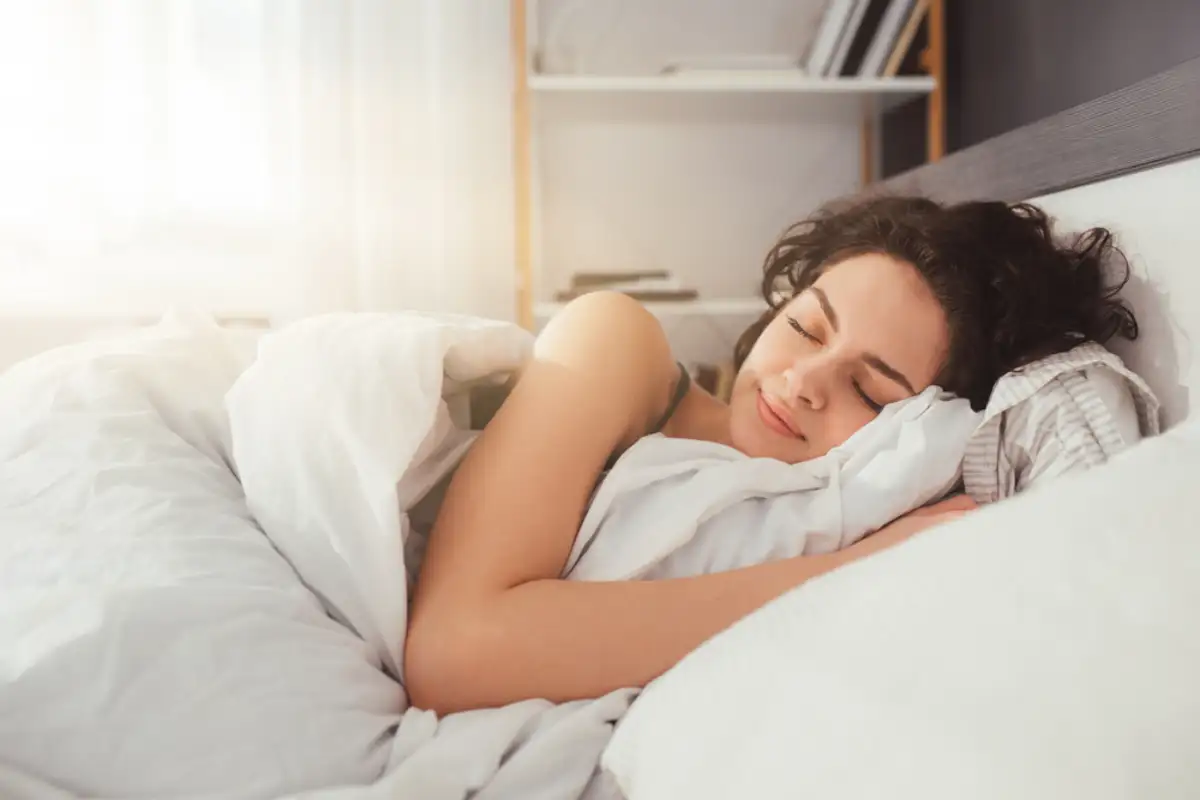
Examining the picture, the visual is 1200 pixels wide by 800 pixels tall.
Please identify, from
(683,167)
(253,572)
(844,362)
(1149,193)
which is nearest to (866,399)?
(844,362)

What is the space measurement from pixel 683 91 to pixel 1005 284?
1.05 metres

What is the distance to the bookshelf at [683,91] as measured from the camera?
5.68 ft

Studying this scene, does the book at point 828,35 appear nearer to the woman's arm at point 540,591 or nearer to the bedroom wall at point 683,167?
the bedroom wall at point 683,167

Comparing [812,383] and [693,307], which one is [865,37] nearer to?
[693,307]

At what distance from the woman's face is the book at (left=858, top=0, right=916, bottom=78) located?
3.49ft

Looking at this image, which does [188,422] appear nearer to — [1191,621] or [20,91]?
[1191,621]

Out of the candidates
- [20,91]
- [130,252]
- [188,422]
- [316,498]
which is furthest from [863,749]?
[20,91]

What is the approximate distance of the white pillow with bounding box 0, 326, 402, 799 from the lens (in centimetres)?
44

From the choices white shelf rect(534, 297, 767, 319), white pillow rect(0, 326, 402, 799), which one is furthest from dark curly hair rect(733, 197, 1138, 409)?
white shelf rect(534, 297, 767, 319)

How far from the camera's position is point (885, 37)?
5.77 feet

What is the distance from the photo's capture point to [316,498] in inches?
23.7

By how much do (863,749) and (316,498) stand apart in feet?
1.35

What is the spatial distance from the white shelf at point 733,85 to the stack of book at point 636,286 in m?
0.35

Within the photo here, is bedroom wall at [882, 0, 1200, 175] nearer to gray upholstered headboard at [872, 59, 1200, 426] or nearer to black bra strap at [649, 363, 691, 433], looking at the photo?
gray upholstered headboard at [872, 59, 1200, 426]
